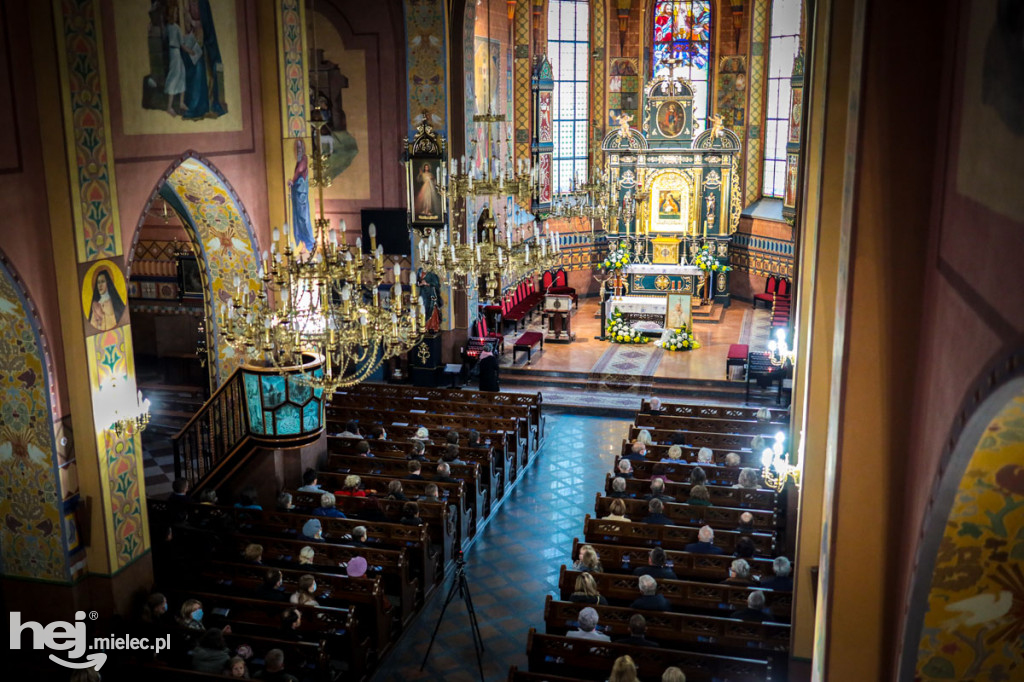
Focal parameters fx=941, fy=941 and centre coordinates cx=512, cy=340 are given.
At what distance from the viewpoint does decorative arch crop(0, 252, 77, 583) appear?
30.5ft

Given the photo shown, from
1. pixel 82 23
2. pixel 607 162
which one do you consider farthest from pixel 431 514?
pixel 607 162

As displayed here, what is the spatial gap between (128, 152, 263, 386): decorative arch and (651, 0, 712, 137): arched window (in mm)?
16848

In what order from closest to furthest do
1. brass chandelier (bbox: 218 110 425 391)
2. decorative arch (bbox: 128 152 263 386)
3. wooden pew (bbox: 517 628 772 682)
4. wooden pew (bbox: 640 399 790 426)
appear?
wooden pew (bbox: 517 628 772 682), brass chandelier (bbox: 218 110 425 391), decorative arch (bbox: 128 152 263 386), wooden pew (bbox: 640 399 790 426)

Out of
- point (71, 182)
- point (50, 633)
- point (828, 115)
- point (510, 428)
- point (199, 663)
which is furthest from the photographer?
point (510, 428)

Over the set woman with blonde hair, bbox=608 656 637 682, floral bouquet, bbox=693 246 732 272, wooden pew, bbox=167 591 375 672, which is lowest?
wooden pew, bbox=167 591 375 672

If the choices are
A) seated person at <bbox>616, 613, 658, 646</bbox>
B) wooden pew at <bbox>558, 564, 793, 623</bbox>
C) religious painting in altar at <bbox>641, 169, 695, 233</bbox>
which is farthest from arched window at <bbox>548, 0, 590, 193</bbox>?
seated person at <bbox>616, 613, 658, 646</bbox>

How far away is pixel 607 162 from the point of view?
26.5m

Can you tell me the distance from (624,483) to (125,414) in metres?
6.07

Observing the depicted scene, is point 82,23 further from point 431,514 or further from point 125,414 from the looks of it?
point 431,514

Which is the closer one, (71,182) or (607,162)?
(71,182)

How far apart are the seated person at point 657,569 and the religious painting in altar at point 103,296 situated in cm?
616

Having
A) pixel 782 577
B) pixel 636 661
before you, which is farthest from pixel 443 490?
pixel 782 577

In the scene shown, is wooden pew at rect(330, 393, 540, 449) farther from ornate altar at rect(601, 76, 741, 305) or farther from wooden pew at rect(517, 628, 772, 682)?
ornate altar at rect(601, 76, 741, 305)

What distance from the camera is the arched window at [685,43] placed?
1053 inches
